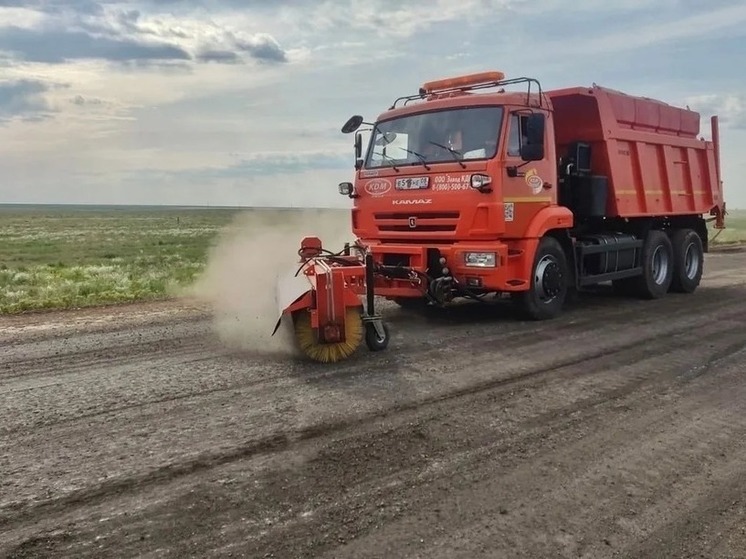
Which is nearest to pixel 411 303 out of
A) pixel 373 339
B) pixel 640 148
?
pixel 373 339

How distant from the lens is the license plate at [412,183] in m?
8.30

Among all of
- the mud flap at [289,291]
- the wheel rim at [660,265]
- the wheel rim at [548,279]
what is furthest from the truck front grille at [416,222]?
the wheel rim at [660,265]

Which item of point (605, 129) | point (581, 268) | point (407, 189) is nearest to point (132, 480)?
point (407, 189)

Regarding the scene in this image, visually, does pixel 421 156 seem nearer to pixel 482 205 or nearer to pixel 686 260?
pixel 482 205

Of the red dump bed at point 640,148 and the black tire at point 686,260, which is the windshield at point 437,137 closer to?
the red dump bed at point 640,148

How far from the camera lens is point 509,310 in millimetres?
9391

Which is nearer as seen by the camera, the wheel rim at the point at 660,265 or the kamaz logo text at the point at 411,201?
the kamaz logo text at the point at 411,201

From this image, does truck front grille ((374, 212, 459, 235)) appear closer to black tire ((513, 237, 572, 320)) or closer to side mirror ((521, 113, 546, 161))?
side mirror ((521, 113, 546, 161))

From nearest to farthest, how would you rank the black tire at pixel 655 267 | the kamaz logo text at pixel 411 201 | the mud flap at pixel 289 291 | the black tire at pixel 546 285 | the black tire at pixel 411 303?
the mud flap at pixel 289 291, the kamaz logo text at pixel 411 201, the black tire at pixel 546 285, the black tire at pixel 411 303, the black tire at pixel 655 267

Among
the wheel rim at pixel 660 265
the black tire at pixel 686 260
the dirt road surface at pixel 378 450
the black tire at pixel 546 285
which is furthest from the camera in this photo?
the black tire at pixel 686 260

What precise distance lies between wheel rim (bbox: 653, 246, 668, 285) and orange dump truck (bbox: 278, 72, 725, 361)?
2.90ft

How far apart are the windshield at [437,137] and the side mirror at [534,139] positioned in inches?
14.1

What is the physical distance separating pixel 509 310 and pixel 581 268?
1.19m

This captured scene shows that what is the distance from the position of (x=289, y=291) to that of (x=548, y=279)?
3.66 m
